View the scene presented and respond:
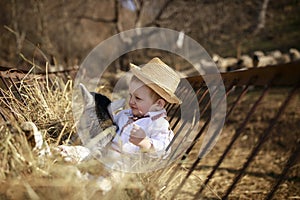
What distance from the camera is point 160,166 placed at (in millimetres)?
1398

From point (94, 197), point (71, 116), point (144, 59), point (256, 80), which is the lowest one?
point (144, 59)

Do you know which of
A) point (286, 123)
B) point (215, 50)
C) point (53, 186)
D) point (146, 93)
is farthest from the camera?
point (215, 50)

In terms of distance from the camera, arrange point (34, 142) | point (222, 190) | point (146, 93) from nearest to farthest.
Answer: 1. point (34, 142)
2. point (146, 93)
3. point (222, 190)

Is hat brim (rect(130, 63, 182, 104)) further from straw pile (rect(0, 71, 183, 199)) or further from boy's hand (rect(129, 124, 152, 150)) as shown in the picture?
straw pile (rect(0, 71, 183, 199))

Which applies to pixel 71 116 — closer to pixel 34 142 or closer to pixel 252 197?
pixel 34 142

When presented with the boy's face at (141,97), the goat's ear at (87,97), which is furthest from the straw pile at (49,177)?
the goat's ear at (87,97)

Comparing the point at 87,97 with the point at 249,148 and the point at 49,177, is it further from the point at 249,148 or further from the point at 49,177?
the point at 249,148

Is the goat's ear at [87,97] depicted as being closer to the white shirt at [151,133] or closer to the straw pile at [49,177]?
the white shirt at [151,133]

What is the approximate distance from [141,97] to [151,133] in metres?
0.19

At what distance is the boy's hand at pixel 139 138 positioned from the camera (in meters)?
1.38

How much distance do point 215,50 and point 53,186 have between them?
988cm

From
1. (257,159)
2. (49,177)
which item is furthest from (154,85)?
(257,159)

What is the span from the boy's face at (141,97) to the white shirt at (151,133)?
40 mm

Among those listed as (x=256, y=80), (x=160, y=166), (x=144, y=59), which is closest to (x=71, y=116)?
(x=160, y=166)
